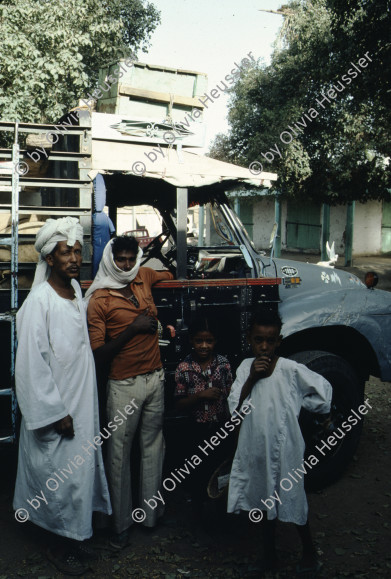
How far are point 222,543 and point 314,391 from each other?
1.10 meters

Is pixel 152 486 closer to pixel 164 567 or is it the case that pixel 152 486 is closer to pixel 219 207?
pixel 164 567

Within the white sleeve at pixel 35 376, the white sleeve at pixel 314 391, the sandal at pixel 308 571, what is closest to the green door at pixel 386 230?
the white sleeve at pixel 314 391

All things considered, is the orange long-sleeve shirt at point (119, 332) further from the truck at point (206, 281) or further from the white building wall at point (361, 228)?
the white building wall at point (361, 228)

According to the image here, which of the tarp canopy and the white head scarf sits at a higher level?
the tarp canopy

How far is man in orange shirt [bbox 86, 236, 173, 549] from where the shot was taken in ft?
10.5

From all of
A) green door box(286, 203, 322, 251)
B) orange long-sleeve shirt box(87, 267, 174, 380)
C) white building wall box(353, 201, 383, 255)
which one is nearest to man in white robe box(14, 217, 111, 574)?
orange long-sleeve shirt box(87, 267, 174, 380)

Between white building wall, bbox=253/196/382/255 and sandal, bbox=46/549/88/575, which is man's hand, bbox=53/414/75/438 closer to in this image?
sandal, bbox=46/549/88/575

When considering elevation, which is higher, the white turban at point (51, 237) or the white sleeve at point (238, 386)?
the white turban at point (51, 237)

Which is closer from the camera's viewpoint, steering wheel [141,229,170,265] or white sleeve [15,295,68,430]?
white sleeve [15,295,68,430]

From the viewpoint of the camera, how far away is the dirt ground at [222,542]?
3043mm

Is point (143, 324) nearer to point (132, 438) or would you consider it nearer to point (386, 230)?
point (132, 438)

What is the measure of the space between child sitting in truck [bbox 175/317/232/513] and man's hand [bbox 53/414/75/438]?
2.40 feet

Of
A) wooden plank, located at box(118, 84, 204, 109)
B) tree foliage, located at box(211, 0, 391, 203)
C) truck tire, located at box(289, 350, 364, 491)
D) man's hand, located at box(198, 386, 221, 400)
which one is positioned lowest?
truck tire, located at box(289, 350, 364, 491)

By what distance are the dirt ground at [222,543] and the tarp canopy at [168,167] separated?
2153mm
